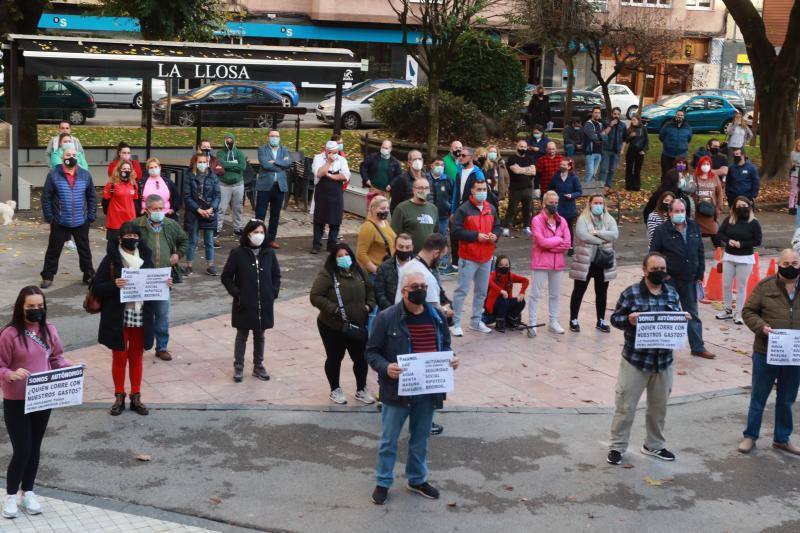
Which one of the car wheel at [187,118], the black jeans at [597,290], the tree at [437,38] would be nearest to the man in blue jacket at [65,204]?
the black jeans at [597,290]

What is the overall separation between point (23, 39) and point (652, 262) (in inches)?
521

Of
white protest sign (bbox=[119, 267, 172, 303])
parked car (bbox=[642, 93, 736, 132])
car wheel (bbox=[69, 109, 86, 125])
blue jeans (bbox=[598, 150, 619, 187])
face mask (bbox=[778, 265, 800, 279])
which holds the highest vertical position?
parked car (bbox=[642, 93, 736, 132])

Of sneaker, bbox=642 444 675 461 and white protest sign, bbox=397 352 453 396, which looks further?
sneaker, bbox=642 444 675 461

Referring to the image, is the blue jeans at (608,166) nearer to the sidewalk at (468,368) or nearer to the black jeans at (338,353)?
the sidewalk at (468,368)

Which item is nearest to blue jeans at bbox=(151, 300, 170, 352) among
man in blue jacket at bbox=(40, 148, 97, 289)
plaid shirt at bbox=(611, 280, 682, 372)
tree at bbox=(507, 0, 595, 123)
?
man in blue jacket at bbox=(40, 148, 97, 289)

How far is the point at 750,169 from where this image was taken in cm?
1881

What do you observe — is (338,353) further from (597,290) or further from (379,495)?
(597,290)

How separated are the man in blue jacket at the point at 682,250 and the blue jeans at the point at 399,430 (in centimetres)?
481

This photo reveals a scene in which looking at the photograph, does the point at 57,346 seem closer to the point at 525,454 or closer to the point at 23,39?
the point at 525,454

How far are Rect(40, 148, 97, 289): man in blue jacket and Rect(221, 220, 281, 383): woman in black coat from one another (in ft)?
13.3

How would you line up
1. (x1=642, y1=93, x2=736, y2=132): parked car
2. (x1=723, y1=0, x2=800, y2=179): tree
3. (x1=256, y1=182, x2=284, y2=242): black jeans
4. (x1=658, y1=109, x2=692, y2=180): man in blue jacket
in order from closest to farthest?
1. (x1=256, y1=182, x2=284, y2=242): black jeans
2. (x1=658, y1=109, x2=692, y2=180): man in blue jacket
3. (x1=723, y1=0, x2=800, y2=179): tree
4. (x1=642, y1=93, x2=736, y2=132): parked car

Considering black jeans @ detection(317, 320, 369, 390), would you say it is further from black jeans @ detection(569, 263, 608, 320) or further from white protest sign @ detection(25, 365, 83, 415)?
black jeans @ detection(569, 263, 608, 320)

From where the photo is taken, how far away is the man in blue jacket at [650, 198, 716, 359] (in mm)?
12133

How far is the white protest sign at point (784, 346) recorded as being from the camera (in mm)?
9219
